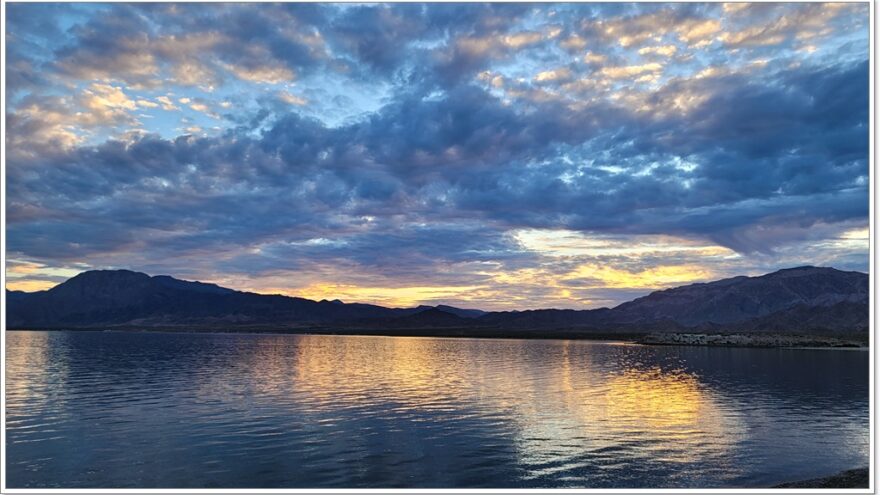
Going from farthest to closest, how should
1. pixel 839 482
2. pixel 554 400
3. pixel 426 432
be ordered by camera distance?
pixel 554 400, pixel 426 432, pixel 839 482

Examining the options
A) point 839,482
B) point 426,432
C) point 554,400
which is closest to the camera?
point 839,482

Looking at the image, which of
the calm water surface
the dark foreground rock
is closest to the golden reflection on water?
the calm water surface

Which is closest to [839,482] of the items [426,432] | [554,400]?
[426,432]

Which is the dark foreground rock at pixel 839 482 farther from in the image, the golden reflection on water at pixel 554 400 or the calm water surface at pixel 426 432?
the golden reflection on water at pixel 554 400

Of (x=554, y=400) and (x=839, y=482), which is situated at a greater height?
(x=839, y=482)

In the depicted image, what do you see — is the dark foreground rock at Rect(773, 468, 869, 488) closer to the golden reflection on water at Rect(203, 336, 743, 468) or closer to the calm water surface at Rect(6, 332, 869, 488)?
the calm water surface at Rect(6, 332, 869, 488)

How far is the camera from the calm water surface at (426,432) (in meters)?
29.3

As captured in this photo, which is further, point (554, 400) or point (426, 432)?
point (554, 400)

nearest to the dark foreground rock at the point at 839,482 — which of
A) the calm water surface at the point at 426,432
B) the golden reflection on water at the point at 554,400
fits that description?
the calm water surface at the point at 426,432

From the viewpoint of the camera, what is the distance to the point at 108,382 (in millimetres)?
68938

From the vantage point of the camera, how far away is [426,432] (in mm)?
39562

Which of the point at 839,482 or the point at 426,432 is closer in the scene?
the point at 839,482

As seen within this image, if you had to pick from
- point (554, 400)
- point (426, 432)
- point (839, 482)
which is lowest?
point (426, 432)

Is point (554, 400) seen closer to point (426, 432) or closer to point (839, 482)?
point (426, 432)
